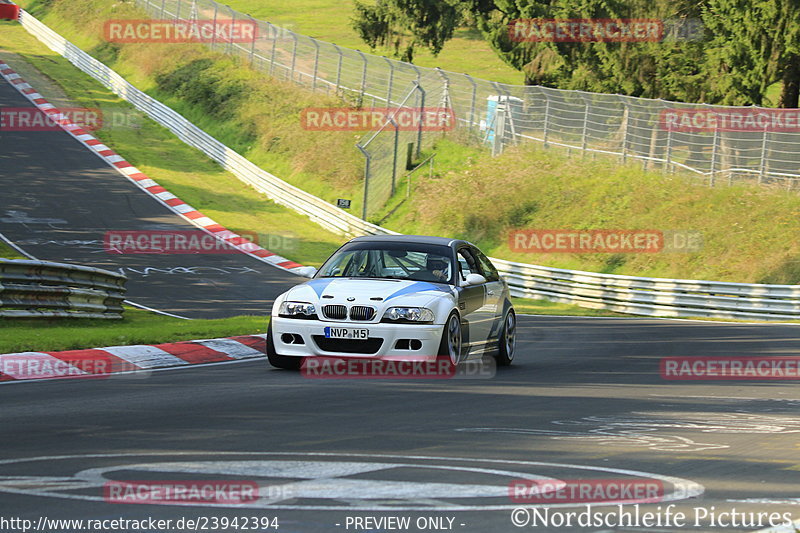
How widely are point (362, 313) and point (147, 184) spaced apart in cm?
2860

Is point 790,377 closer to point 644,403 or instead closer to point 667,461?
point 644,403

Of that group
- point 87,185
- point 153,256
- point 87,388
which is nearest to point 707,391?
point 87,388

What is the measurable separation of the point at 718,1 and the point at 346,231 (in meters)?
13.3

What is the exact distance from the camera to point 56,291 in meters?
15.2

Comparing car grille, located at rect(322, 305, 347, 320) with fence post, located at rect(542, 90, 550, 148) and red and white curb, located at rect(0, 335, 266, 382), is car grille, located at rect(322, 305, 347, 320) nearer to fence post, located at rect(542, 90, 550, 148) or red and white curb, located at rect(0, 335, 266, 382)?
red and white curb, located at rect(0, 335, 266, 382)

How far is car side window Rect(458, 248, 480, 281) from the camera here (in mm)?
12250

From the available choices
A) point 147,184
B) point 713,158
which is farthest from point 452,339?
point 147,184

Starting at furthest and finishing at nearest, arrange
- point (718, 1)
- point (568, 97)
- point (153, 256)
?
point (568, 97) → point (718, 1) → point (153, 256)

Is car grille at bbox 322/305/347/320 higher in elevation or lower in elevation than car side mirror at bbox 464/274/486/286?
lower

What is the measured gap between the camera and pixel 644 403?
384 inches

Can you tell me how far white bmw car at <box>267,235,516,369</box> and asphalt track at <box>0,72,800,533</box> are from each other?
1.35 ft
